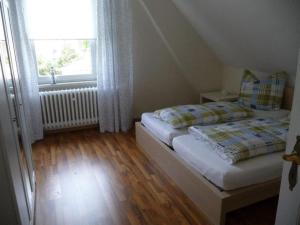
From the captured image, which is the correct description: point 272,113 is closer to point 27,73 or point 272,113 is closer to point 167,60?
point 167,60

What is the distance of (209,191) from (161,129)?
94 centimetres

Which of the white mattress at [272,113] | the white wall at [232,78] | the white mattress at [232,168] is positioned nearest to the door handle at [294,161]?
the white mattress at [232,168]

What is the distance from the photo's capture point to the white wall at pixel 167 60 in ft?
12.0

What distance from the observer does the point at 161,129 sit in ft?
8.61

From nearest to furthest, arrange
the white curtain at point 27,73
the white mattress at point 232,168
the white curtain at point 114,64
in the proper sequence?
the white mattress at point 232,168 → the white curtain at point 27,73 → the white curtain at point 114,64

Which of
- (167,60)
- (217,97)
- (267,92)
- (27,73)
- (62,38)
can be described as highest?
(62,38)

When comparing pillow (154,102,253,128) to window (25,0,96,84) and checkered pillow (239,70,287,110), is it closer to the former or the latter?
checkered pillow (239,70,287,110)

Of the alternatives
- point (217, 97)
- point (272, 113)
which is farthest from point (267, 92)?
point (217, 97)

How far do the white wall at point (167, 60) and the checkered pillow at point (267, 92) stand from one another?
105 centimetres

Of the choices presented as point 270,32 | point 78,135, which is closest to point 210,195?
point 270,32

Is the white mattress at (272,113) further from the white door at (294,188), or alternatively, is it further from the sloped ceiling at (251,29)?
the white door at (294,188)

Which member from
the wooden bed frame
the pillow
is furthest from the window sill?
the wooden bed frame

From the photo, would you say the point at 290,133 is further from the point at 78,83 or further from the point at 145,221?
the point at 78,83

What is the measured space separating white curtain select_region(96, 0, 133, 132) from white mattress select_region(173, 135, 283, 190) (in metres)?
1.79
